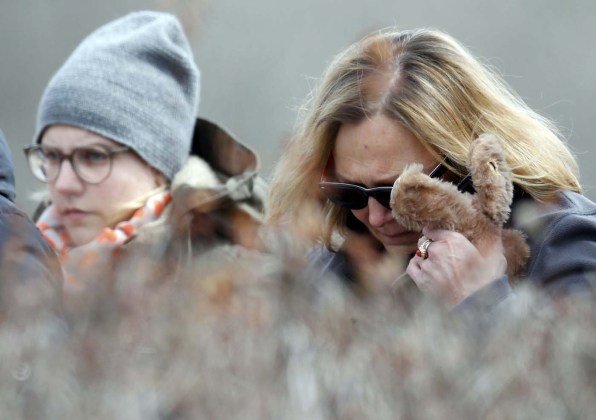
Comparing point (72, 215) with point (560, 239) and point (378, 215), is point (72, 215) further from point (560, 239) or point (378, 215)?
point (560, 239)

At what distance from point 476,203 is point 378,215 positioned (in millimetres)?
303

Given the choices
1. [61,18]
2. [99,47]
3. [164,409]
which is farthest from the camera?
[61,18]

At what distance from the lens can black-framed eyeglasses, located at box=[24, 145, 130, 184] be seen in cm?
398

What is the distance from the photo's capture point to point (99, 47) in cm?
439

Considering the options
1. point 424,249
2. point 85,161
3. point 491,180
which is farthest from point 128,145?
point 491,180

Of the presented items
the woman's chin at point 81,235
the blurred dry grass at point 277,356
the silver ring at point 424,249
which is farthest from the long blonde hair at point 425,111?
the blurred dry grass at point 277,356

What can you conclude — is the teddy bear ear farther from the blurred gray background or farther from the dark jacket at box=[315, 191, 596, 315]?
the blurred gray background

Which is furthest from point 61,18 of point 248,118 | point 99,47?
point 99,47

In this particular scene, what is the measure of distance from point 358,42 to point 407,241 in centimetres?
72

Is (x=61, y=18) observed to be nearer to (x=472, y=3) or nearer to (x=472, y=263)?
(x=472, y=3)

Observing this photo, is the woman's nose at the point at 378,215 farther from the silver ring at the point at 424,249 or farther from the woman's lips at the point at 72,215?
the woman's lips at the point at 72,215

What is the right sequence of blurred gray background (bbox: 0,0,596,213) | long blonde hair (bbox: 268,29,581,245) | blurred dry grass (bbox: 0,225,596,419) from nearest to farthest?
blurred dry grass (bbox: 0,225,596,419) < long blonde hair (bbox: 268,29,581,245) < blurred gray background (bbox: 0,0,596,213)

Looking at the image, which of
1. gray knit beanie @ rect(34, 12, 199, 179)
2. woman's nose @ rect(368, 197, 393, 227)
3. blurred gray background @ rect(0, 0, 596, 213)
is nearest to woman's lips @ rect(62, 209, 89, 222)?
gray knit beanie @ rect(34, 12, 199, 179)

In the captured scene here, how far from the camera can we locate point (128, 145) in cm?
415
